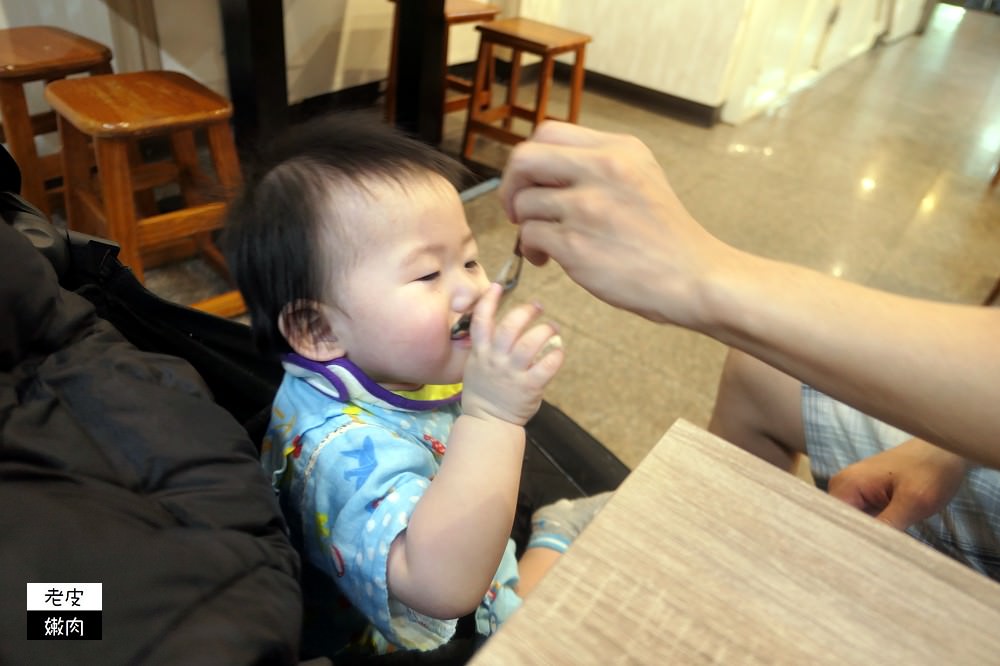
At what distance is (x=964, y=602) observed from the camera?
428mm

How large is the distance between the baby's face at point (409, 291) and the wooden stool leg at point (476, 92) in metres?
2.15

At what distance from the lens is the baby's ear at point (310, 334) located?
740 millimetres

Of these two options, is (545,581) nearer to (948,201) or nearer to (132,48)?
(132,48)

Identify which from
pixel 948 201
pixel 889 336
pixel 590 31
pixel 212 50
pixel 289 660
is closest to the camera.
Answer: pixel 289 660

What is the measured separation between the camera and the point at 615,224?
1.95 ft

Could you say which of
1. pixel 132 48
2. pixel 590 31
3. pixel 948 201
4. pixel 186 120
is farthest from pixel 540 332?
pixel 590 31

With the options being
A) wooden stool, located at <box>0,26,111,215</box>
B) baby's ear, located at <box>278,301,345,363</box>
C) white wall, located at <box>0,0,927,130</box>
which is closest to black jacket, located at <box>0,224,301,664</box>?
baby's ear, located at <box>278,301,345,363</box>

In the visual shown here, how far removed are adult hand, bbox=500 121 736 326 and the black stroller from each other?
0.33 meters

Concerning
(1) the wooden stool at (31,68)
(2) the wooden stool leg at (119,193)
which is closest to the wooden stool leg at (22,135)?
(1) the wooden stool at (31,68)

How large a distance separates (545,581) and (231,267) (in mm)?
532

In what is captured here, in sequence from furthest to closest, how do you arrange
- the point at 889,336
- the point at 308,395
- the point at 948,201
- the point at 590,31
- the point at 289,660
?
1. the point at 590,31
2. the point at 948,201
3. the point at 308,395
4. the point at 889,336
5. the point at 289,660

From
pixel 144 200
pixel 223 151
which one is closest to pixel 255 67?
pixel 223 151

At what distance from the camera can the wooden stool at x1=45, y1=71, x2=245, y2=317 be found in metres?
1.43

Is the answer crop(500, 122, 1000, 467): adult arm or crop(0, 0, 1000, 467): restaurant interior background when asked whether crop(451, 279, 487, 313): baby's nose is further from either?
crop(0, 0, 1000, 467): restaurant interior background
